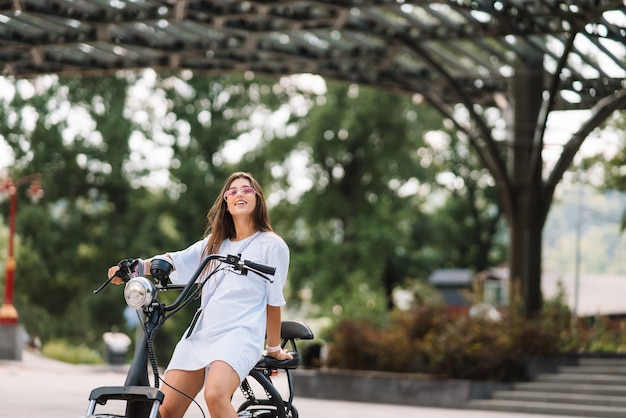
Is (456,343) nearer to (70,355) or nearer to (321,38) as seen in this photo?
(321,38)

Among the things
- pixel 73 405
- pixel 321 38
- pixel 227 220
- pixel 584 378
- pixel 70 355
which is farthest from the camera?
pixel 70 355

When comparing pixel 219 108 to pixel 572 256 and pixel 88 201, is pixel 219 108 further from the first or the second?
pixel 572 256

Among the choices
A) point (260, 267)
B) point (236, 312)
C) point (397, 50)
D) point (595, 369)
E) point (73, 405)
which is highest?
point (397, 50)

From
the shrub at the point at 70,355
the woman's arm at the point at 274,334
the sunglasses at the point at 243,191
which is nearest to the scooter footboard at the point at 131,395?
the woman's arm at the point at 274,334

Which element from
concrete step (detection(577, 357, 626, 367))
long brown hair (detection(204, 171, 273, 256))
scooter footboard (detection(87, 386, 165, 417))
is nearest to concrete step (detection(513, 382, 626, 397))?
concrete step (detection(577, 357, 626, 367))

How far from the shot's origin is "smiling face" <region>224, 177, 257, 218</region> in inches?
236

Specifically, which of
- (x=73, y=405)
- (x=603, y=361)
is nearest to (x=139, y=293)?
(x=73, y=405)

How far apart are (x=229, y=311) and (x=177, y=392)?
42 centimetres

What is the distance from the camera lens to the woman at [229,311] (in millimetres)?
5602

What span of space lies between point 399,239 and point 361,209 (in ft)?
6.94

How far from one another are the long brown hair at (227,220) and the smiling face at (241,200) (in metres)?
Result: 0.04

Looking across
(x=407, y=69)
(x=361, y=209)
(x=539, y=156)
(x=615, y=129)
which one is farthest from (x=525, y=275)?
(x=361, y=209)

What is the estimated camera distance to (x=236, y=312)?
18.8 ft

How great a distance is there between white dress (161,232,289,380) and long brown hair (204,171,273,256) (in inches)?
2.9
